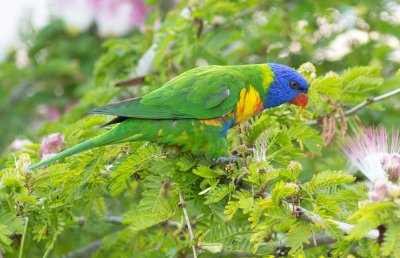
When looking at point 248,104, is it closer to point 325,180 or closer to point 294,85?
point 294,85

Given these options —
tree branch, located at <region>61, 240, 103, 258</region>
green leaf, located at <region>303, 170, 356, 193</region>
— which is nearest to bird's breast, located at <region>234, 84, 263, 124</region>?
green leaf, located at <region>303, 170, 356, 193</region>

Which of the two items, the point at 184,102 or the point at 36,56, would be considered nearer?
the point at 184,102

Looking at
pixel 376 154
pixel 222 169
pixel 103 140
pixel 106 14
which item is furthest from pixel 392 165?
pixel 106 14

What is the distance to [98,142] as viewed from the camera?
1759 mm

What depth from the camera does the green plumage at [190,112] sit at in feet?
6.12

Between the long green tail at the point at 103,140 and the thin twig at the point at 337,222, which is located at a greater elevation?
the long green tail at the point at 103,140

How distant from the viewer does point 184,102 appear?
1.94m

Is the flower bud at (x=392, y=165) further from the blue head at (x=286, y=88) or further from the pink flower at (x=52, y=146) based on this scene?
the pink flower at (x=52, y=146)

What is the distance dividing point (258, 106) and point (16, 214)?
0.85 metres

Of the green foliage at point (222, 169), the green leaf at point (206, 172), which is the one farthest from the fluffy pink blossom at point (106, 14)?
the green leaf at point (206, 172)

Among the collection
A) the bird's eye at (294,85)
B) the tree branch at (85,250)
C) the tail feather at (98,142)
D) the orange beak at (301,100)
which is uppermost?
the tail feather at (98,142)

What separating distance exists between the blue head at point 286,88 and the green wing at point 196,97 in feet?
0.43

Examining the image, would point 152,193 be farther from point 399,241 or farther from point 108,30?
point 108,30

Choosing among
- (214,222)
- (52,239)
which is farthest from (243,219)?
(52,239)
